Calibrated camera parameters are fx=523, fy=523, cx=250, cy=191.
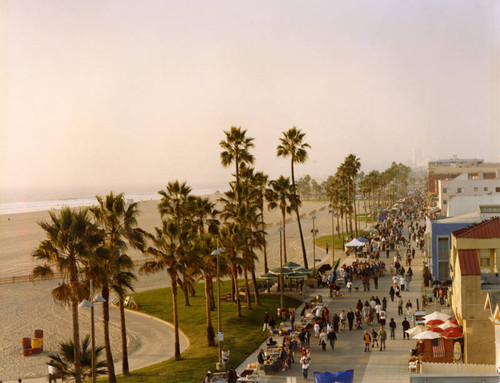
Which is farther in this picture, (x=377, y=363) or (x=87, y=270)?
(x=377, y=363)

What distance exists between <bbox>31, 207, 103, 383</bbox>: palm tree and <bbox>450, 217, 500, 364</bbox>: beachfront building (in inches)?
659

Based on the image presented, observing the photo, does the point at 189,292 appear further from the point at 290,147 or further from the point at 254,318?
the point at 290,147

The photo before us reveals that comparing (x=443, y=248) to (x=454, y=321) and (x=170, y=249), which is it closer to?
(x=454, y=321)

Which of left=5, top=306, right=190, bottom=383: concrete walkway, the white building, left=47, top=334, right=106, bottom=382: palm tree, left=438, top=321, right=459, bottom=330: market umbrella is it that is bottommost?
left=5, top=306, right=190, bottom=383: concrete walkway

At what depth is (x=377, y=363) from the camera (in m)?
24.8

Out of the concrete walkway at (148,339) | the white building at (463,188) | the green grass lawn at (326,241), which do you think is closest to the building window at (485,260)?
the concrete walkway at (148,339)

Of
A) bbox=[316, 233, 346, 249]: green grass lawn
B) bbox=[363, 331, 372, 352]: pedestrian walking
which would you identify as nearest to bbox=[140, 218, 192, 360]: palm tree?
bbox=[363, 331, 372, 352]: pedestrian walking

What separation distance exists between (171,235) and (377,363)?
11.7 metres

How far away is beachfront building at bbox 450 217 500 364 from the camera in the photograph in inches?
916

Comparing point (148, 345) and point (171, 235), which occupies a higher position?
point (171, 235)

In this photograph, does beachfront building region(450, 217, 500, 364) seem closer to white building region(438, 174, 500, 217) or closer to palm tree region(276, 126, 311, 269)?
palm tree region(276, 126, 311, 269)

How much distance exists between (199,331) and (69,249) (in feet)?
46.3

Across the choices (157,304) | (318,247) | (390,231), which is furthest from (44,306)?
(390,231)

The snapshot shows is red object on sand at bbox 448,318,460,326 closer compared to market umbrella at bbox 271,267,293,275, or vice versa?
red object on sand at bbox 448,318,460,326
